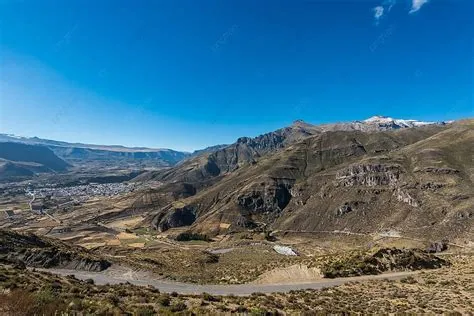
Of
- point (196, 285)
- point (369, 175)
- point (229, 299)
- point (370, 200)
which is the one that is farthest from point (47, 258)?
point (369, 175)

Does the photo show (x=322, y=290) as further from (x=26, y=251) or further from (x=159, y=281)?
(x=26, y=251)

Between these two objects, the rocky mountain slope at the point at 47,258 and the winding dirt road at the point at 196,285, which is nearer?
the winding dirt road at the point at 196,285

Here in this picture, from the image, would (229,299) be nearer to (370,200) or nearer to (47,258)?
(47,258)

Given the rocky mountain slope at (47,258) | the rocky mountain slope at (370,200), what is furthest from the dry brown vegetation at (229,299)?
the rocky mountain slope at (370,200)

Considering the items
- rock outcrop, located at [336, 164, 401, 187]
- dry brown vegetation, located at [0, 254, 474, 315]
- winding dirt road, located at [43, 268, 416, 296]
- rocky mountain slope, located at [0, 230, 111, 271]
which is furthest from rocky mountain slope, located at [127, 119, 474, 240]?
rocky mountain slope, located at [0, 230, 111, 271]

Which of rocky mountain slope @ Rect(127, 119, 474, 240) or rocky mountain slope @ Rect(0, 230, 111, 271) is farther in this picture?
rocky mountain slope @ Rect(127, 119, 474, 240)

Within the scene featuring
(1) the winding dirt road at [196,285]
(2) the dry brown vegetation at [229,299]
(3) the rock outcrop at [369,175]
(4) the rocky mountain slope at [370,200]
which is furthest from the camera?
(3) the rock outcrop at [369,175]

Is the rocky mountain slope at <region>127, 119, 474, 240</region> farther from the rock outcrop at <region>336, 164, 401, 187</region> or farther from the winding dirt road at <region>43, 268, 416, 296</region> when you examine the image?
the winding dirt road at <region>43, 268, 416, 296</region>

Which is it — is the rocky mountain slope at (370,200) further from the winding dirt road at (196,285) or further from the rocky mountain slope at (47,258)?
the rocky mountain slope at (47,258)

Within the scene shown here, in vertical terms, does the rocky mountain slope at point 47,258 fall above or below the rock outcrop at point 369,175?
below
